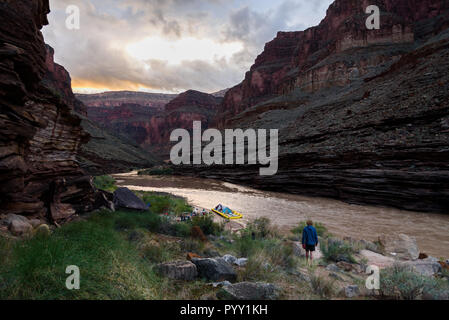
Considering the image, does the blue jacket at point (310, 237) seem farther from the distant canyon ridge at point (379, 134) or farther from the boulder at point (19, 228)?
the distant canyon ridge at point (379, 134)

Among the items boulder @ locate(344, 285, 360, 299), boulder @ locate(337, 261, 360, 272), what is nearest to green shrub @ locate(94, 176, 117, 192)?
boulder @ locate(337, 261, 360, 272)

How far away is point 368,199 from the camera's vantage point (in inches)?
623

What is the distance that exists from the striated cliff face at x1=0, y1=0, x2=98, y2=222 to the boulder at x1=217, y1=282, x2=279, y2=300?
562cm

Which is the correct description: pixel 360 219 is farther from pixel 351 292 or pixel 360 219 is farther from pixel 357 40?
pixel 357 40

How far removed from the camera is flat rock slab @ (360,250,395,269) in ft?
17.6

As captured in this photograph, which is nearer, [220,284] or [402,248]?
[220,284]

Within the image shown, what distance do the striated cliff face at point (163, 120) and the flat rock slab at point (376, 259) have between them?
5253 inches

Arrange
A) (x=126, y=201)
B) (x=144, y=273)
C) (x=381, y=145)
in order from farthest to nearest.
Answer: (x=381, y=145) < (x=126, y=201) < (x=144, y=273)

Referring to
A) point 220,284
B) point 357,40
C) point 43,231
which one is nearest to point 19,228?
point 43,231

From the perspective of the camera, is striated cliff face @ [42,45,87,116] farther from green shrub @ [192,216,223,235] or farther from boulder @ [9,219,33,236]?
boulder @ [9,219,33,236]

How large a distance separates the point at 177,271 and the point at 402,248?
6.66 metres

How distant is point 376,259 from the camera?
583 centimetres
